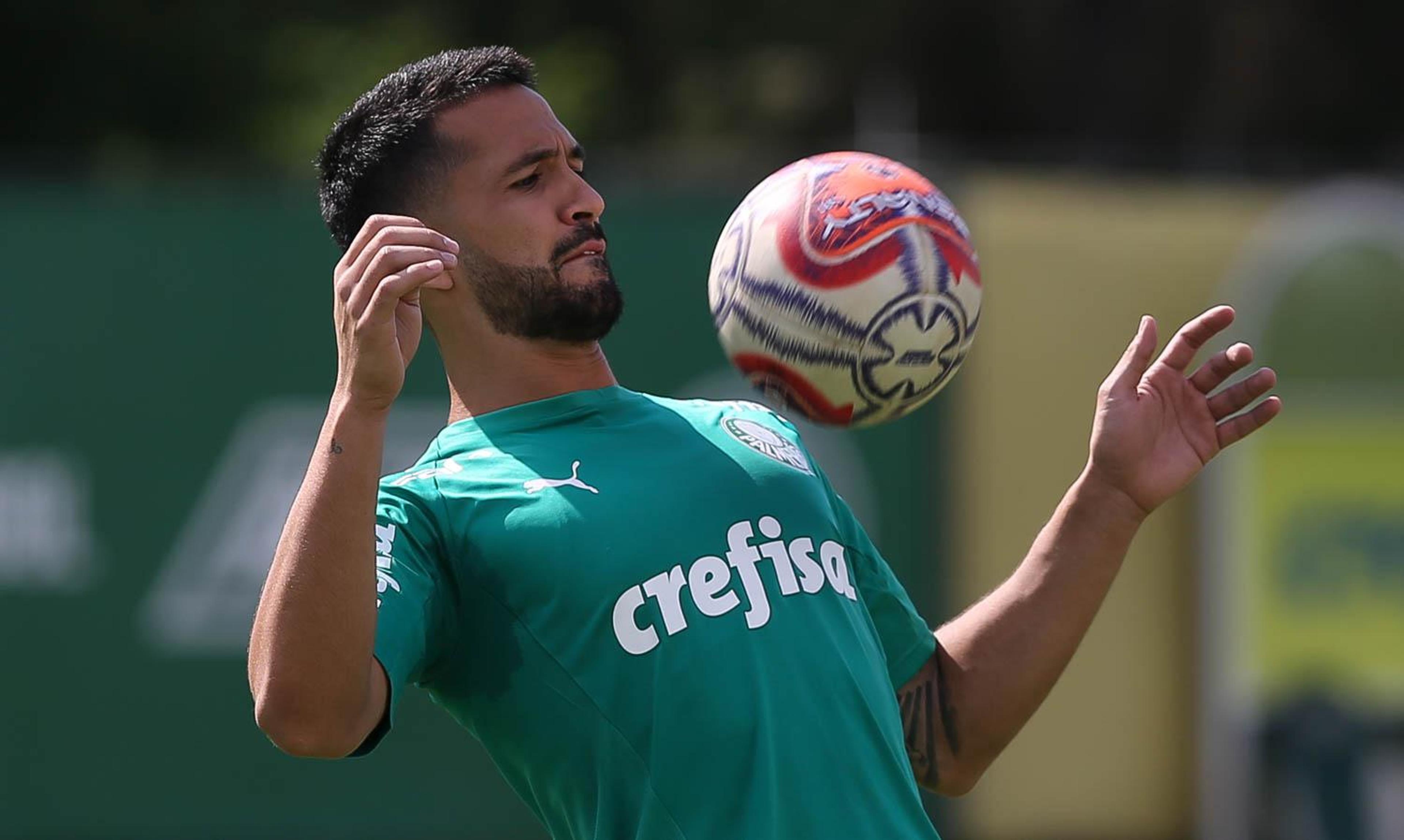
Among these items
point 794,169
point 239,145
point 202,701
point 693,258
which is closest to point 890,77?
point 239,145

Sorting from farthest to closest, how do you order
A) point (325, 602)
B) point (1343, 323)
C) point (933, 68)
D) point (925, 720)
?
point (933, 68)
point (1343, 323)
point (925, 720)
point (325, 602)

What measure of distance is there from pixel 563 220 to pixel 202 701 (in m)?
7.49

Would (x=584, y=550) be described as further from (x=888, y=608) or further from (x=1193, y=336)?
(x=1193, y=336)

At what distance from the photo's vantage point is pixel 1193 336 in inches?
144

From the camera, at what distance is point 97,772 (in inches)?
402

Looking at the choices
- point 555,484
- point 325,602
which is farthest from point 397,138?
A: point 325,602

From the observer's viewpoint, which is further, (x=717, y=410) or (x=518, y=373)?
(x=717, y=410)

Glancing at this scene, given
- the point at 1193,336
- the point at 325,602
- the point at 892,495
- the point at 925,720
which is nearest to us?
the point at 325,602

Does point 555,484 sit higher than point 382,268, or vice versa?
point 382,268

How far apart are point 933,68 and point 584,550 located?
71.9 ft

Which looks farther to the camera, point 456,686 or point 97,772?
point 97,772

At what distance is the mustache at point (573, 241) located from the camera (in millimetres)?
3447

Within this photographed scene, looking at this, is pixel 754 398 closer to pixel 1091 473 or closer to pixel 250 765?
pixel 250 765

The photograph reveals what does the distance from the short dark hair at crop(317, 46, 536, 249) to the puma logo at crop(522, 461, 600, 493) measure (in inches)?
22.1
